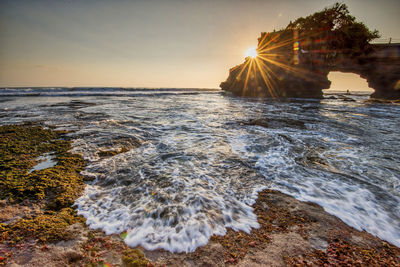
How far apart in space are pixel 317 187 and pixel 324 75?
105 feet

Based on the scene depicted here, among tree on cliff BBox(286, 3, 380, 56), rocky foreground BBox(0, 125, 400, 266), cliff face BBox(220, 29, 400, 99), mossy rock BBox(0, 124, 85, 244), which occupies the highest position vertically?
tree on cliff BBox(286, 3, 380, 56)

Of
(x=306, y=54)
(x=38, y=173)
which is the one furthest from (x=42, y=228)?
(x=306, y=54)

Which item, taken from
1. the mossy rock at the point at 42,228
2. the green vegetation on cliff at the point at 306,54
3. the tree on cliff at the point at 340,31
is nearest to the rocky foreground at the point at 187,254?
the mossy rock at the point at 42,228

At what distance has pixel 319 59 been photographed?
2508 centimetres

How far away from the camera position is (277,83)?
91.9 feet

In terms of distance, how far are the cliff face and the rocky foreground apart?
2939 cm

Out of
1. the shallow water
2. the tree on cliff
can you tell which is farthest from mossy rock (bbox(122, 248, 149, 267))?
the tree on cliff

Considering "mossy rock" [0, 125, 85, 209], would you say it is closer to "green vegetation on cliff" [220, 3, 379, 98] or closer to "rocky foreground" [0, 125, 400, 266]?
"rocky foreground" [0, 125, 400, 266]

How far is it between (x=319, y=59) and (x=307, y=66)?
1870 mm

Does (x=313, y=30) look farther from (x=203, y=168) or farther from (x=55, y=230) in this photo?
(x=55, y=230)

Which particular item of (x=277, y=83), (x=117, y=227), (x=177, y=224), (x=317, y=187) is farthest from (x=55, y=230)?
(x=277, y=83)

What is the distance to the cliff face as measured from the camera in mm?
23500

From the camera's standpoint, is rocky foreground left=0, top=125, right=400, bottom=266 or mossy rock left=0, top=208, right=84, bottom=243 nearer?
rocky foreground left=0, top=125, right=400, bottom=266

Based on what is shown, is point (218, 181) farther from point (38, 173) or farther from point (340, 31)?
point (340, 31)
